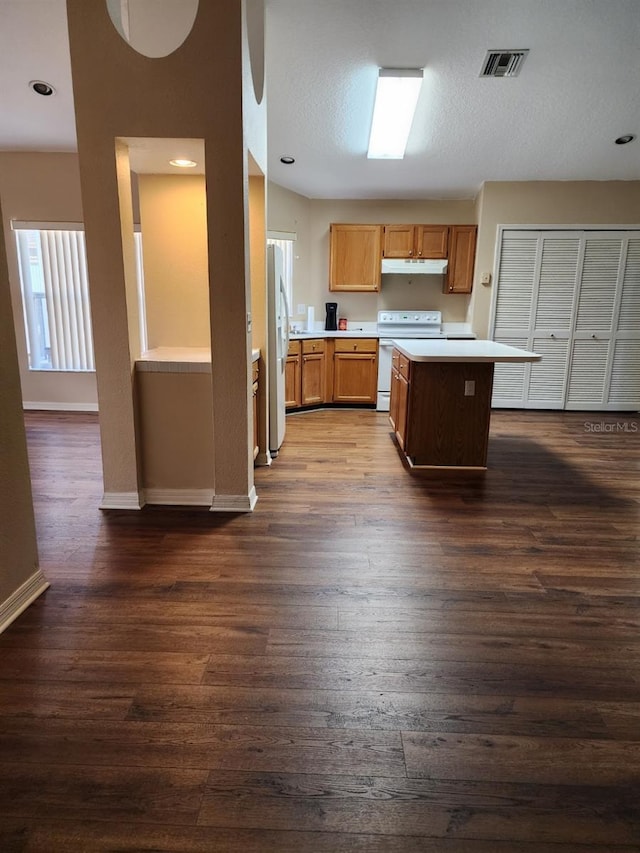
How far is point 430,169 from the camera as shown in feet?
17.5

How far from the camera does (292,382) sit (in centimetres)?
557

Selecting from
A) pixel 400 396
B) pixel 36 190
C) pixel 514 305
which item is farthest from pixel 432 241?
pixel 36 190

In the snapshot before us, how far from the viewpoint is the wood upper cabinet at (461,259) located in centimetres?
582

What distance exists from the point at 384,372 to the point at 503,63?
2988 millimetres

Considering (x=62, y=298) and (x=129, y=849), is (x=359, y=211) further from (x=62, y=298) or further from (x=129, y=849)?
(x=129, y=849)

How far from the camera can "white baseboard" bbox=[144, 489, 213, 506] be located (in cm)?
320

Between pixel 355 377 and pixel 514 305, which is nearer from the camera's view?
pixel 514 305

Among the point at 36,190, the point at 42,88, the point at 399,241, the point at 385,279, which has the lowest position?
the point at 385,279

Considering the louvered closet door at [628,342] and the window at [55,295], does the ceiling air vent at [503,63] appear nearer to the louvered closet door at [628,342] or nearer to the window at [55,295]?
the louvered closet door at [628,342]

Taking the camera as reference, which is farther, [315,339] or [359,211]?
[359,211]

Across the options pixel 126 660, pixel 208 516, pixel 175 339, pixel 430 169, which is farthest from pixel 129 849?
pixel 430 169

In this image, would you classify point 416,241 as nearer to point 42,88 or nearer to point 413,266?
point 413,266

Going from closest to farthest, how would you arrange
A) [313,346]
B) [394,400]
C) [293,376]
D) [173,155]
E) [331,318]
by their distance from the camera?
[173,155] < [394,400] < [293,376] < [313,346] < [331,318]

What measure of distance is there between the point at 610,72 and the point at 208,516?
174 inches
